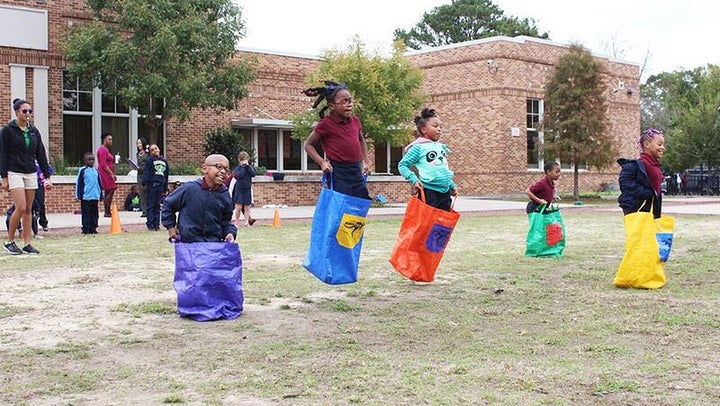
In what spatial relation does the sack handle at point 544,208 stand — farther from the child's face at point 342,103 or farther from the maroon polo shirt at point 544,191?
the child's face at point 342,103

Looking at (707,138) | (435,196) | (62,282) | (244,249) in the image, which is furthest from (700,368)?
(707,138)

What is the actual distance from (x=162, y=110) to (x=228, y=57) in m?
2.65

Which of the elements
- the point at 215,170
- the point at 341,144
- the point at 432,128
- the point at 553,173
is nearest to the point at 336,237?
the point at 341,144

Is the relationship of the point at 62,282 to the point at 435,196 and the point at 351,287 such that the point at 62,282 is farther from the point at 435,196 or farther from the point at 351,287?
the point at 435,196

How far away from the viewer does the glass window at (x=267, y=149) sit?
104ft

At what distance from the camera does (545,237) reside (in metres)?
10.9

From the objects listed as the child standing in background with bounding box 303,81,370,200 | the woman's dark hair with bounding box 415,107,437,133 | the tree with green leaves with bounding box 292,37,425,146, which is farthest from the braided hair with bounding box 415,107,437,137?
the tree with green leaves with bounding box 292,37,425,146

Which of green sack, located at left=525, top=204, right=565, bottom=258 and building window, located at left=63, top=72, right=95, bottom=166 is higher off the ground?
building window, located at left=63, top=72, right=95, bottom=166

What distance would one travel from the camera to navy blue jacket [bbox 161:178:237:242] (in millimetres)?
6617

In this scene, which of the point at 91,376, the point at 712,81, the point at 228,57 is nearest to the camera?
the point at 91,376

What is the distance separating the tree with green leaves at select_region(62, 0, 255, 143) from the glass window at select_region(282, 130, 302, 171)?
6.56m

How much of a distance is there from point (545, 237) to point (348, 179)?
431 centimetres

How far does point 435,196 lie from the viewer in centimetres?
830

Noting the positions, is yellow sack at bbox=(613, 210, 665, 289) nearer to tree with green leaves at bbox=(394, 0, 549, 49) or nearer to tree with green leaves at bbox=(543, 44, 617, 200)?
tree with green leaves at bbox=(543, 44, 617, 200)
